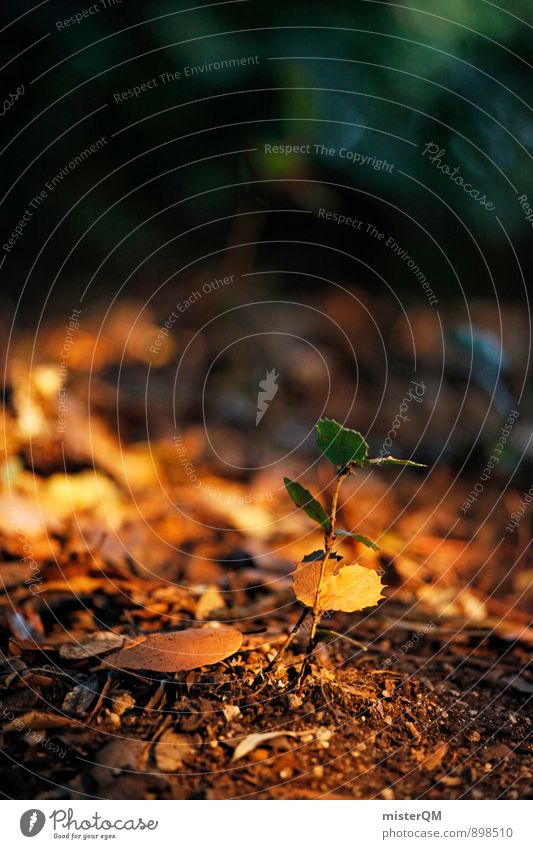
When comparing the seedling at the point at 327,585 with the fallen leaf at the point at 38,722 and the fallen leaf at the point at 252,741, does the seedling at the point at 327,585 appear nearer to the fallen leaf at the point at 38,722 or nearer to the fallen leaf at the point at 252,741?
the fallen leaf at the point at 252,741

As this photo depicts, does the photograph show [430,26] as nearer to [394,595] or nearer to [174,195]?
[174,195]

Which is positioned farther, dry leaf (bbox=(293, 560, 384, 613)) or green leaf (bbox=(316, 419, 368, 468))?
dry leaf (bbox=(293, 560, 384, 613))

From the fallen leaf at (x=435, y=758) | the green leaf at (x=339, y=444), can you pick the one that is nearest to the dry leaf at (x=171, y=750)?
the fallen leaf at (x=435, y=758)
